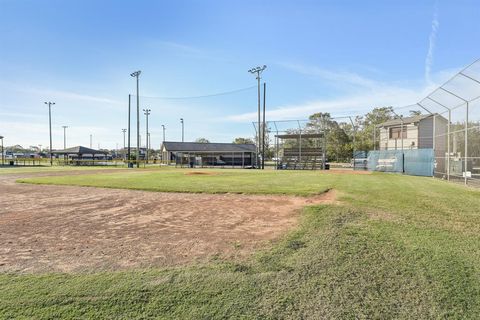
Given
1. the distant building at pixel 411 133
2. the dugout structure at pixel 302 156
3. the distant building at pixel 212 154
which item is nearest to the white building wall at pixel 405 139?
the distant building at pixel 411 133

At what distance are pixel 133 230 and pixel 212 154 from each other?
1623 inches

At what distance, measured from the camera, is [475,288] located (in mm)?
2996

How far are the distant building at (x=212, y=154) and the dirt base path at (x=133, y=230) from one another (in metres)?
31.6

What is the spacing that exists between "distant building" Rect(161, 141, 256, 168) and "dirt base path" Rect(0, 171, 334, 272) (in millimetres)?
31578

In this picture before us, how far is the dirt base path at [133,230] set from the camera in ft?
12.8

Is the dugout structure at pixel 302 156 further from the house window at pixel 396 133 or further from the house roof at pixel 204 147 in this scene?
the house roof at pixel 204 147

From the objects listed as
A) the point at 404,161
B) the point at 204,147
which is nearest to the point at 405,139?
the point at 404,161

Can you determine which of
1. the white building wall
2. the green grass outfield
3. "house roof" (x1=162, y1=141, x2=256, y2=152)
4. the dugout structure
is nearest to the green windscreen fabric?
the white building wall

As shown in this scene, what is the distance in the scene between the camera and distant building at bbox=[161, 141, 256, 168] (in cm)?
4280

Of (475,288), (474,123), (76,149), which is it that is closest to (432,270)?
(475,288)

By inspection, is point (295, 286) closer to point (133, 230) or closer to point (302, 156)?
point (133, 230)

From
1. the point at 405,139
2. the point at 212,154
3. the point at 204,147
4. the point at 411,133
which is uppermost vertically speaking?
the point at 411,133

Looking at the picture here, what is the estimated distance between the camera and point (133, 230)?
538cm

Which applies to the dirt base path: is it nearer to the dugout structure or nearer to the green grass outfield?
the green grass outfield
